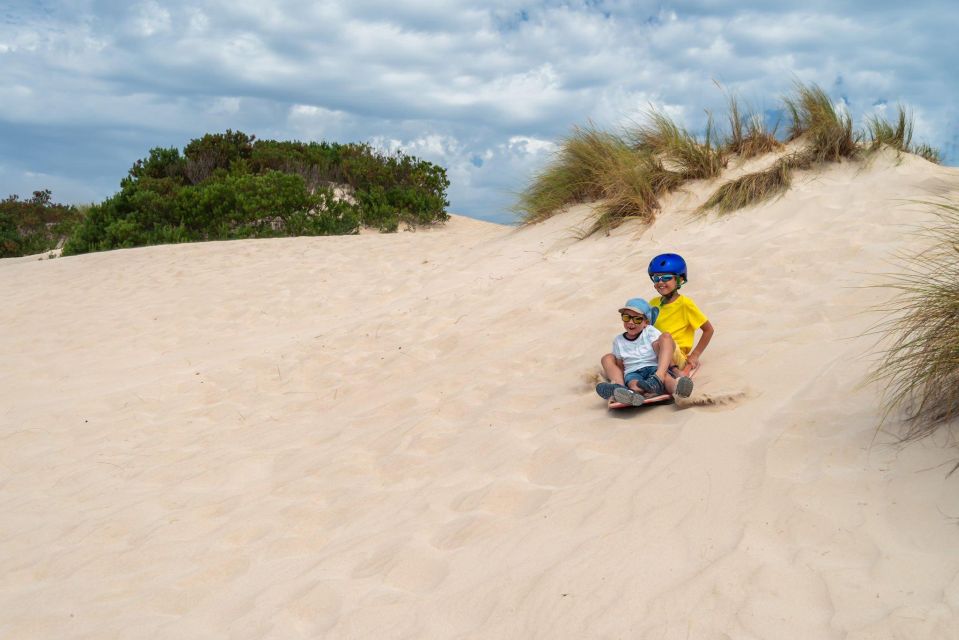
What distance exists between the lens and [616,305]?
22.2 feet

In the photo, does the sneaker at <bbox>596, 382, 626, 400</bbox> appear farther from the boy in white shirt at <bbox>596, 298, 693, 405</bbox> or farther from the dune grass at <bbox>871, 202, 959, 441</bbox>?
the dune grass at <bbox>871, 202, 959, 441</bbox>

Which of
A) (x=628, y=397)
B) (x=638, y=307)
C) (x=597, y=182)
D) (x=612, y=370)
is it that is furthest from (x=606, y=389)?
(x=597, y=182)

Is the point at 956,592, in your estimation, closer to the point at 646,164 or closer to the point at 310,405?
the point at 310,405

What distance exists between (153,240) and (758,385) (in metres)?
14.7

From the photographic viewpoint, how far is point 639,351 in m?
4.74

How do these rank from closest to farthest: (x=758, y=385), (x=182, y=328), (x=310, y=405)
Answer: (x=758, y=385) → (x=310, y=405) → (x=182, y=328)

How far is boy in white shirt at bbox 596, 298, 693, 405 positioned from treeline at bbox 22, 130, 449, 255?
11.9 m

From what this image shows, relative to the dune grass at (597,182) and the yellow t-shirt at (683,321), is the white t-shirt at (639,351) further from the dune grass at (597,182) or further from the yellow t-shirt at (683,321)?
the dune grass at (597,182)

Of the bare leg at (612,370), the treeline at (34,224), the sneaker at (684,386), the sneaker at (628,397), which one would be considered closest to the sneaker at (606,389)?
the sneaker at (628,397)

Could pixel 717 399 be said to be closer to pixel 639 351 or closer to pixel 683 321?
pixel 639 351

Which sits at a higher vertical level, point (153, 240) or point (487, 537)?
point (153, 240)

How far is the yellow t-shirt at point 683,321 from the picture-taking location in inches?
196

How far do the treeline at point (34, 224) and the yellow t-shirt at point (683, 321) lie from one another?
19962 mm

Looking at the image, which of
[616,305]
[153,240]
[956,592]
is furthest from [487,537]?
[153,240]
